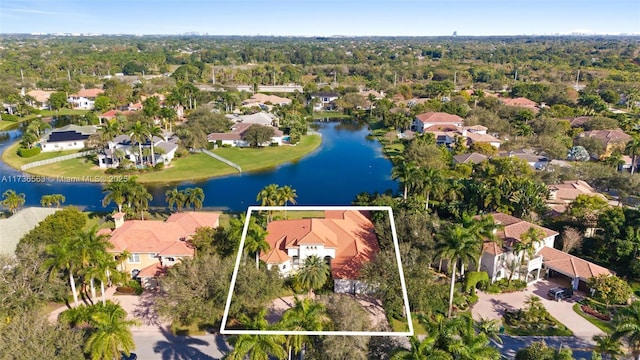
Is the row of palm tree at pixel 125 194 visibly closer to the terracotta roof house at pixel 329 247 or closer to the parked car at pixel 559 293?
the terracotta roof house at pixel 329 247

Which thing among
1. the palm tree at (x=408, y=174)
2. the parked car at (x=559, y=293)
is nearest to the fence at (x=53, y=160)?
the palm tree at (x=408, y=174)

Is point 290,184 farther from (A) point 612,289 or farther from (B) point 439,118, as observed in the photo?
(B) point 439,118

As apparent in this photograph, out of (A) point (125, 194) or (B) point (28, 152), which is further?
(B) point (28, 152)

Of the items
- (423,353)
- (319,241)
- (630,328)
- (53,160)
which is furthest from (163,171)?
(630,328)

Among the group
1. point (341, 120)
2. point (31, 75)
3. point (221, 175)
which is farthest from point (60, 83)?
point (221, 175)

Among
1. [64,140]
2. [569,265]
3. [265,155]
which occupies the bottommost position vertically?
[569,265]

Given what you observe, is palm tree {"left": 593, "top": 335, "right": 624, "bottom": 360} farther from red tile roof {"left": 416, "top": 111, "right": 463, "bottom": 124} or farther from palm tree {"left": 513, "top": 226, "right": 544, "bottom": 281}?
red tile roof {"left": 416, "top": 111, "right": 463, "bottom": 124}

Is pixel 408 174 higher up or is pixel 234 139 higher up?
pixel 408 174
